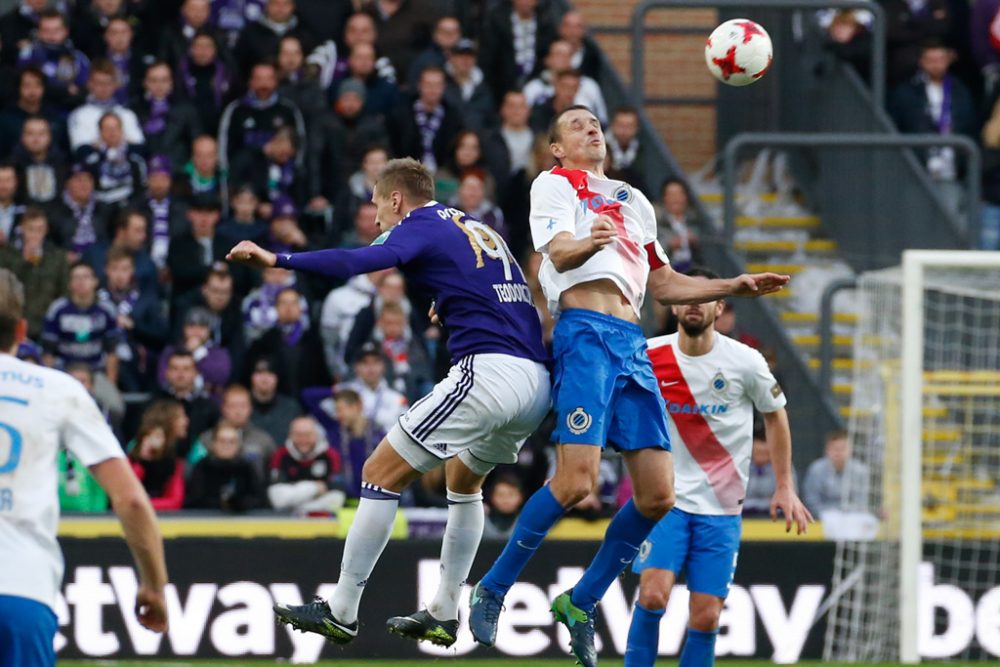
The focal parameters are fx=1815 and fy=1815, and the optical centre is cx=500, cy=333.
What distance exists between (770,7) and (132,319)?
677cm

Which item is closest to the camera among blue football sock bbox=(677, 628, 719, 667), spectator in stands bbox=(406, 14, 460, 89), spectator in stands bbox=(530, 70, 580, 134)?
blue football sock bbox=(677, 628, 719, 667)

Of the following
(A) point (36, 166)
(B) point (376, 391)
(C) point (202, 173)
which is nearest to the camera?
(B) point (376, 391)

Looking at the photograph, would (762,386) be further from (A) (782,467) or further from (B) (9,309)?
(B) (9,309)

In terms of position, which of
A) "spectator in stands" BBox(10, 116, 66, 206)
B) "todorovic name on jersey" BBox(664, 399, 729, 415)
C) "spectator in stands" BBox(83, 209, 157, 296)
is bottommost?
"todorovic name on jersey" BBox(664, 399, 729, 415)

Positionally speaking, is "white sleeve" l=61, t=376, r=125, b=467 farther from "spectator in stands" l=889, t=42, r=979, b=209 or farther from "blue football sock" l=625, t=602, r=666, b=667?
"spectator in stands" l=889, t=42, r=979, b=209

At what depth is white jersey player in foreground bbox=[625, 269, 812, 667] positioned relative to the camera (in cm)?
1024

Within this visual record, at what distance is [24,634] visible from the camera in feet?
17.9

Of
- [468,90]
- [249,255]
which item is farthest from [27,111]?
[249,255]

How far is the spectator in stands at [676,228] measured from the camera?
1536 centimetres

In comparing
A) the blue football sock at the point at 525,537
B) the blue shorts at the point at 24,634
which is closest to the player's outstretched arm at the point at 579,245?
the blue football sock at the point at 525,537

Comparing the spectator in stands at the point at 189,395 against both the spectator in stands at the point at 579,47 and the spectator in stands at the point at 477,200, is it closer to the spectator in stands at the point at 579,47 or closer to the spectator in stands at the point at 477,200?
the spectator in stands at the point at 477,200

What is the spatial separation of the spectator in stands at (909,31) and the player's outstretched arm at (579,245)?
33.2 ft

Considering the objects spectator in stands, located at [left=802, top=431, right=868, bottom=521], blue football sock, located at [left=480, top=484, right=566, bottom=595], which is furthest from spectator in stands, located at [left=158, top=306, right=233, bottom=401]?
blue football sock, located at [left=480, top=484, right=566, bottom=595]

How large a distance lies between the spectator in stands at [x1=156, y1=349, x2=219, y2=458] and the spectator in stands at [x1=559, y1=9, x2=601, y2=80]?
498 centimetres
